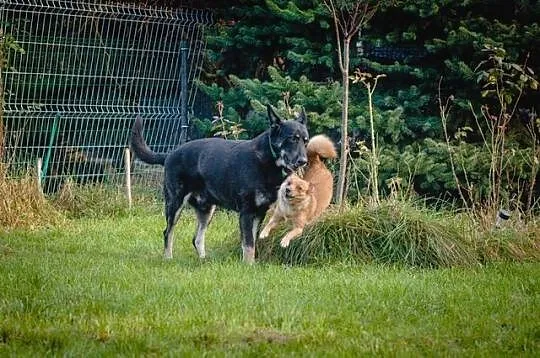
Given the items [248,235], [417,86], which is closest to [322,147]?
[248,235]

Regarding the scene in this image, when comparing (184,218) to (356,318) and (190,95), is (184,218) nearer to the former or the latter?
(190,95)

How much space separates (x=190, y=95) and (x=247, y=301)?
26.7 ft

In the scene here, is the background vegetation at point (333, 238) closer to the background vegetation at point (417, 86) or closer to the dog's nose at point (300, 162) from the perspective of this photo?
the background vegetation at point (417, 86)

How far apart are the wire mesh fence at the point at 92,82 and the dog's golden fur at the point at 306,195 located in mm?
4546

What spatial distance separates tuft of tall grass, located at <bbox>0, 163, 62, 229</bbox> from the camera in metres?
10.4

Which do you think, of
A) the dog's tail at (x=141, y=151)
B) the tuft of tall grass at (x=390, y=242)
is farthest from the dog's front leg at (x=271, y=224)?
the dog's tail at (x=141, y=151)

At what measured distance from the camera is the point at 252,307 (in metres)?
5.95

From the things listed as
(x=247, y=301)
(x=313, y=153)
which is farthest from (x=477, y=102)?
(x=247, y=301)

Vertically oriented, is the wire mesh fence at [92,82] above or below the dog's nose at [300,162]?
below

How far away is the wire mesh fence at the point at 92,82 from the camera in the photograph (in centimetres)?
1261

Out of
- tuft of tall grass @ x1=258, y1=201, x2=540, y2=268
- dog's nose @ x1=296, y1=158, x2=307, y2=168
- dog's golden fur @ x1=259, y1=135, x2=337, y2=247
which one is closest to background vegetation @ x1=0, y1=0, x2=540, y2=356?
tuft of tall grass @ x1=258, y1=201, x2=540, y2=268

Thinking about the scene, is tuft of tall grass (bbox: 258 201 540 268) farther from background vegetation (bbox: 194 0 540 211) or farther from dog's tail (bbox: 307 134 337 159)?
background vegetation (bbox: 194 0 540 211)

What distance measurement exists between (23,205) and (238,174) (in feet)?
10.5

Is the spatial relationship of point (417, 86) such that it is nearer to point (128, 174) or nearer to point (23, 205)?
point (128, 174)
